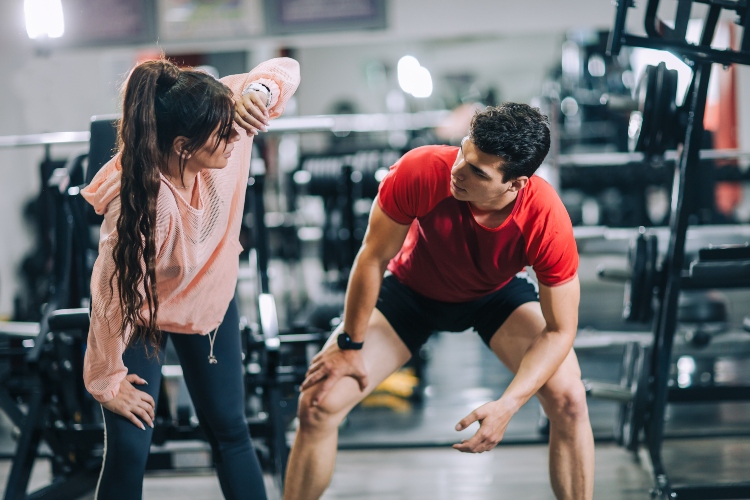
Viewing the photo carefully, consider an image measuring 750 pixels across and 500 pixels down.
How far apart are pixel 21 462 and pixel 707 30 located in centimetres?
269

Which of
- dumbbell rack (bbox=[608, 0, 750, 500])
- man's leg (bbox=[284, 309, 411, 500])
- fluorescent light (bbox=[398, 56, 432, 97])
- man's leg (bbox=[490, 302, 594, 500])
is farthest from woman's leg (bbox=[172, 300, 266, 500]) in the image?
fluorescent light (bbox=[398, 56, 432, 97])

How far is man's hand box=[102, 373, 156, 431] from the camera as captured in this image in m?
1.61

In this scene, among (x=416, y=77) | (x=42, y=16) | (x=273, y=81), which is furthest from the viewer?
(x=416, y=77)

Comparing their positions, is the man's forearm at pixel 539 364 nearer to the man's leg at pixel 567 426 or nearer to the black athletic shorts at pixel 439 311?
the man's leg at pixel 567 426

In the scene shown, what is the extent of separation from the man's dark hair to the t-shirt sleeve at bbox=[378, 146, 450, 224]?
19 centimetres

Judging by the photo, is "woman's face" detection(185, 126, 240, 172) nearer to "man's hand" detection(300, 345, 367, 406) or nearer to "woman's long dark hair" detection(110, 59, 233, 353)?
"woman's long dark hair" detection(110, 59, 233, 353)

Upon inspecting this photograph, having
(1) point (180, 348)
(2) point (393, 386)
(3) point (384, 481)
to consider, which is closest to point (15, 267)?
(2) point (393, 386)

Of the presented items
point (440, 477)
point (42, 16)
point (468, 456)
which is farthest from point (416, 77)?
point (440, 477)

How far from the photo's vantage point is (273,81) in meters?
1.73

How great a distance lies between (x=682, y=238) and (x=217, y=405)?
173 centimetres

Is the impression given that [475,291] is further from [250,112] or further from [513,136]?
[250,112]

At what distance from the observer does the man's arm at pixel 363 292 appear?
Result: 196 centimetres

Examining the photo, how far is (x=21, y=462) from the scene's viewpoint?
94.3 inches

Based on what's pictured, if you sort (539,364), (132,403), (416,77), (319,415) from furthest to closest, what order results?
(416,77) → (319,415) → (539,364) → (132,403)
